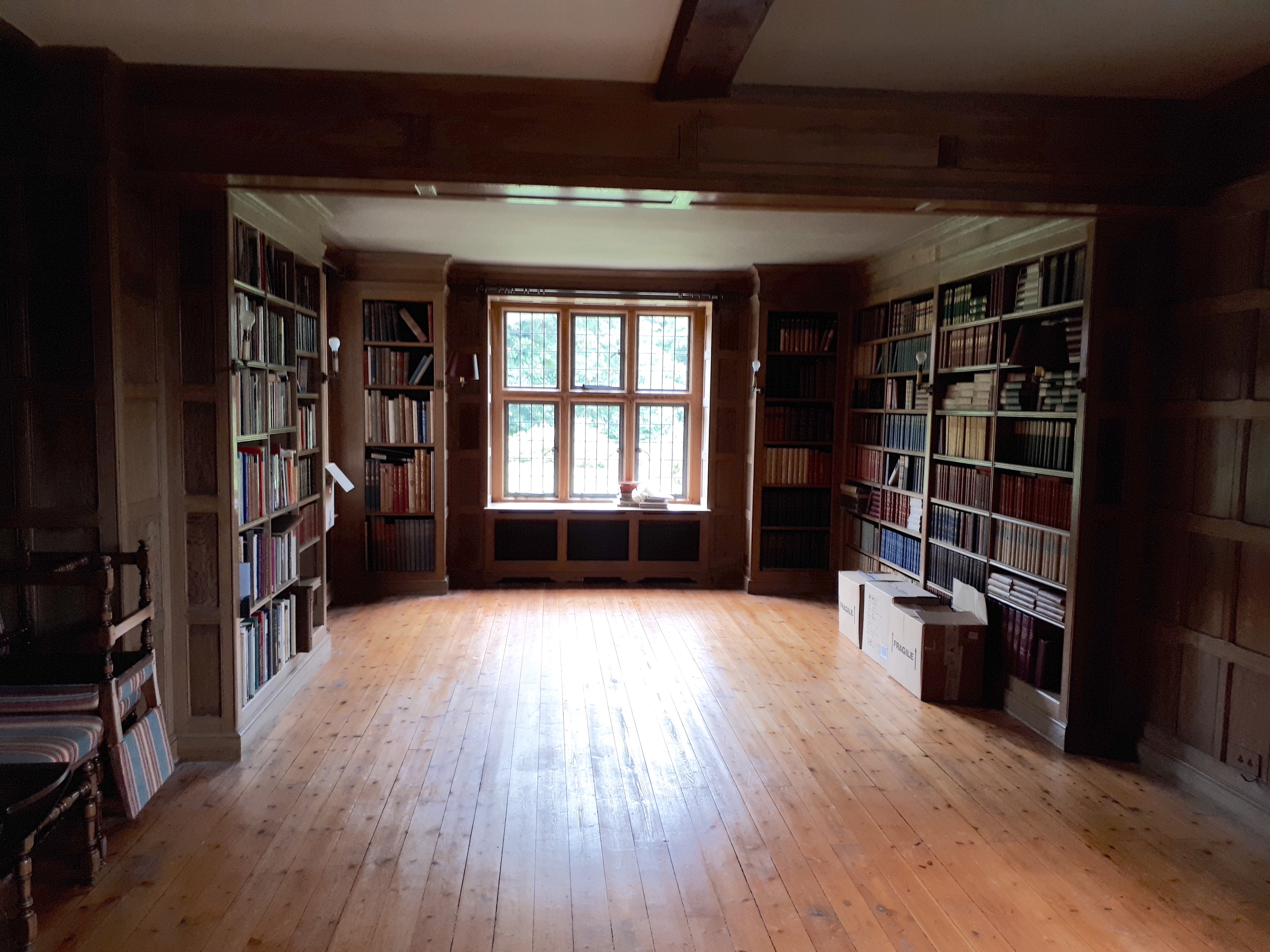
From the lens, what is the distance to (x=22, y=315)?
297 centimetres

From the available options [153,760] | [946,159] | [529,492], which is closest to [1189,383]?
[946,159]

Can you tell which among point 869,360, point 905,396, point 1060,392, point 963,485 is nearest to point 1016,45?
point 1060,392

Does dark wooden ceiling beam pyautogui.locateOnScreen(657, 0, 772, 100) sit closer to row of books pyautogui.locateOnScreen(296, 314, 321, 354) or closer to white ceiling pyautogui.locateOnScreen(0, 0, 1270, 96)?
white ceiling pyautogui.locateOnScreen(0, 0, 1270, 96)

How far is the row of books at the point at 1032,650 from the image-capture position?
401 centimetres

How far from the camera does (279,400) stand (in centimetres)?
428

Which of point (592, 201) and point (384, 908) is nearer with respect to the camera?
point (384, 908)

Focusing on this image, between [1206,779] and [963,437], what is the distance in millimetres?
2124

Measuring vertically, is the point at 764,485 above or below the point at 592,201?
below

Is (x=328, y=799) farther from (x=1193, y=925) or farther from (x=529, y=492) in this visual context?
(x=529, y=492)

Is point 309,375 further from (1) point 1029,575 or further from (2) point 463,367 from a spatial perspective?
(1) point 1029,575

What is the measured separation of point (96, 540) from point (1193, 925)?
3.89m

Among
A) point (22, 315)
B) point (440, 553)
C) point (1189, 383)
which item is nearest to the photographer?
point (22, 315)

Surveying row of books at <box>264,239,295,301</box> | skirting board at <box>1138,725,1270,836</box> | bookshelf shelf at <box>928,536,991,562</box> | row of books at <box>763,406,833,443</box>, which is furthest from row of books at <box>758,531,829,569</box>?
row of books at <box>264,239,295,301</box>

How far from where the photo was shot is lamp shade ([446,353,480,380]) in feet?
21.8
